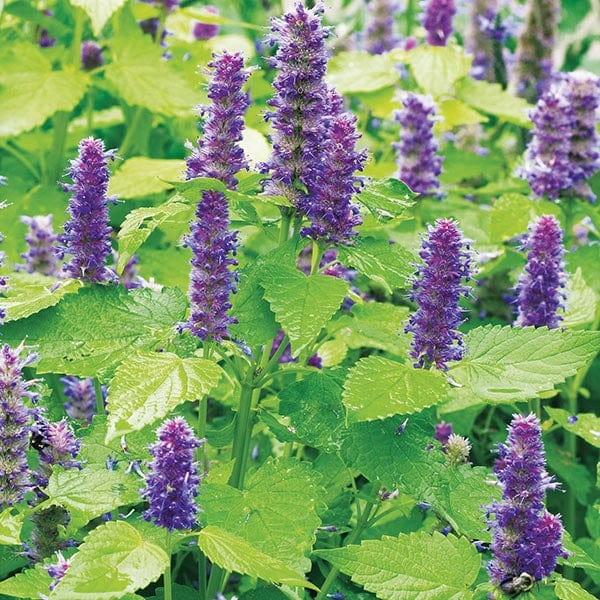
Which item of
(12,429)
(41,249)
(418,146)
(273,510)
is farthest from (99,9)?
(273,510)

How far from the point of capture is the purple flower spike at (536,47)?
5.30m

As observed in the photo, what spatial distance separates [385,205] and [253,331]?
373 mm

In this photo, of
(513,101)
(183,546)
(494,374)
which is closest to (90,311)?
(183,546)

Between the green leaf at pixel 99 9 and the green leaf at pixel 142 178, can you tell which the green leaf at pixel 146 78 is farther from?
the green leaf at pixel 99 9

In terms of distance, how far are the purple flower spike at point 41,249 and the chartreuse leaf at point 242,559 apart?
1447mm

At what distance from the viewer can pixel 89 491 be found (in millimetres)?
1930

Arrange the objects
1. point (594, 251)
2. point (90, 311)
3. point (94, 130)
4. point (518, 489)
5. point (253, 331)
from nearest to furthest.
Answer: point (518, 489) → point (253, 331) → point (90, 311) → point (594, 251) → point (94, 130)

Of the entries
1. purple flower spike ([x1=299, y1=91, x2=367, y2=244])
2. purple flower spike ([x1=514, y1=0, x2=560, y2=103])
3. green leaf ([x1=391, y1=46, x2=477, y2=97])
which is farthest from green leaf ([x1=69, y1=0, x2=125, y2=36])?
purple flower spike ([x1=514, y1=0, x2=560, y2=103])

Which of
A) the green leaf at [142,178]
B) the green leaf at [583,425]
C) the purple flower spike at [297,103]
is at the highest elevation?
the purple flower spike at [297,103]

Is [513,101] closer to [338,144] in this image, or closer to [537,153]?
[537,153]

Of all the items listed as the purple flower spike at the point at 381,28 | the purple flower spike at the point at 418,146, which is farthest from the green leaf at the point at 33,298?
the purple flower spike at the point at 381,28

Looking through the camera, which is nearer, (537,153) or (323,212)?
(323,212)

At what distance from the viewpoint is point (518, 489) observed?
1.89 m

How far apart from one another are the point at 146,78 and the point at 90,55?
76 centimetres
